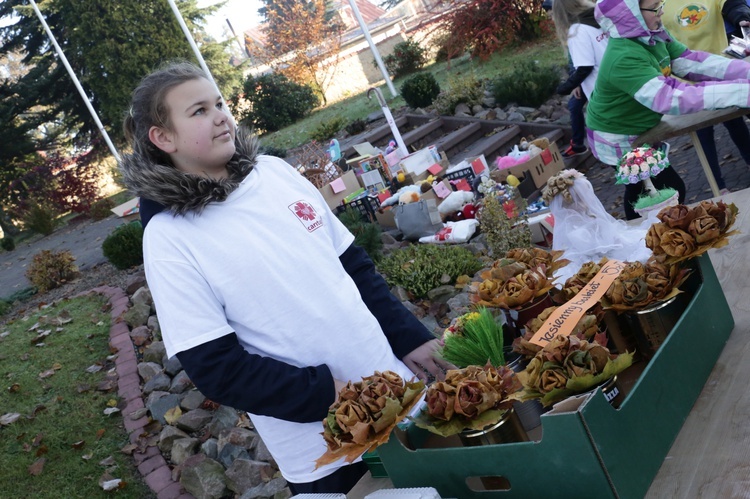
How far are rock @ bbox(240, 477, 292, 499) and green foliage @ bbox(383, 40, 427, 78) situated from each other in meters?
16.7

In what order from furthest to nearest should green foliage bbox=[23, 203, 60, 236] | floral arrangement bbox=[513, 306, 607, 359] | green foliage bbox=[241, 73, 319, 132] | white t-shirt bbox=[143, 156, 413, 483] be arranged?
green foliage bbox=[241, 73, 319, 132] → green foliage bbox=[23, 203, 60, 236] → white t-shirt bbox=[143, 156, 413, 483] → floral arrangement bbox=[513, 306, 607, 359]

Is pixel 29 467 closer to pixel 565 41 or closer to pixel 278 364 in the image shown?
pixel 278 364

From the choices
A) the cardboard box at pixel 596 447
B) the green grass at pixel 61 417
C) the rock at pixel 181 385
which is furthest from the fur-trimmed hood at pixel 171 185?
the rock at pixel 181 385

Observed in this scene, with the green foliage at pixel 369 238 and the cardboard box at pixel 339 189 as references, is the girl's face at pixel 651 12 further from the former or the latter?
the cardboard box at pixel 339 189

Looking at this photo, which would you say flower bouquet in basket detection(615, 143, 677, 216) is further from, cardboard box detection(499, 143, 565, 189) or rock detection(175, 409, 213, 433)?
cardboard box detection(499, 143, 565, 189)

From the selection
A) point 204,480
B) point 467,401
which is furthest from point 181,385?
point 467,401

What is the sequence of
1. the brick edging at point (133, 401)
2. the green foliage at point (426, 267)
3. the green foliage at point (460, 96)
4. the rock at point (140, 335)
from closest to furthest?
the brick edging at point (133, 401) → the green foliage at point (426, 267) → the rock at point (140, 335) → the green foliage at point (460, 96)

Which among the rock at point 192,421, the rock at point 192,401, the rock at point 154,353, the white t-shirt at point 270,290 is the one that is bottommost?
the rock at point 192,421

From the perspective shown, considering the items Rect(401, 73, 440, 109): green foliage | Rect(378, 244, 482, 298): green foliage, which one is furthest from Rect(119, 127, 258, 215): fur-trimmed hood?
Rect(401, 73, 440, 109): green foliage

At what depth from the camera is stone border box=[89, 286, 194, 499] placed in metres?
4.20

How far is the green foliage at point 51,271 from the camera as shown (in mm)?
9703

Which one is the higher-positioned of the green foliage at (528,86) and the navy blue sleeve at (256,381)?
the navy blue sleeve at (256,381)

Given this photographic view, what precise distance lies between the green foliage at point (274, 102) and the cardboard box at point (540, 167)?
43.8ft

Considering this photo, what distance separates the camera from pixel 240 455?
430cm
